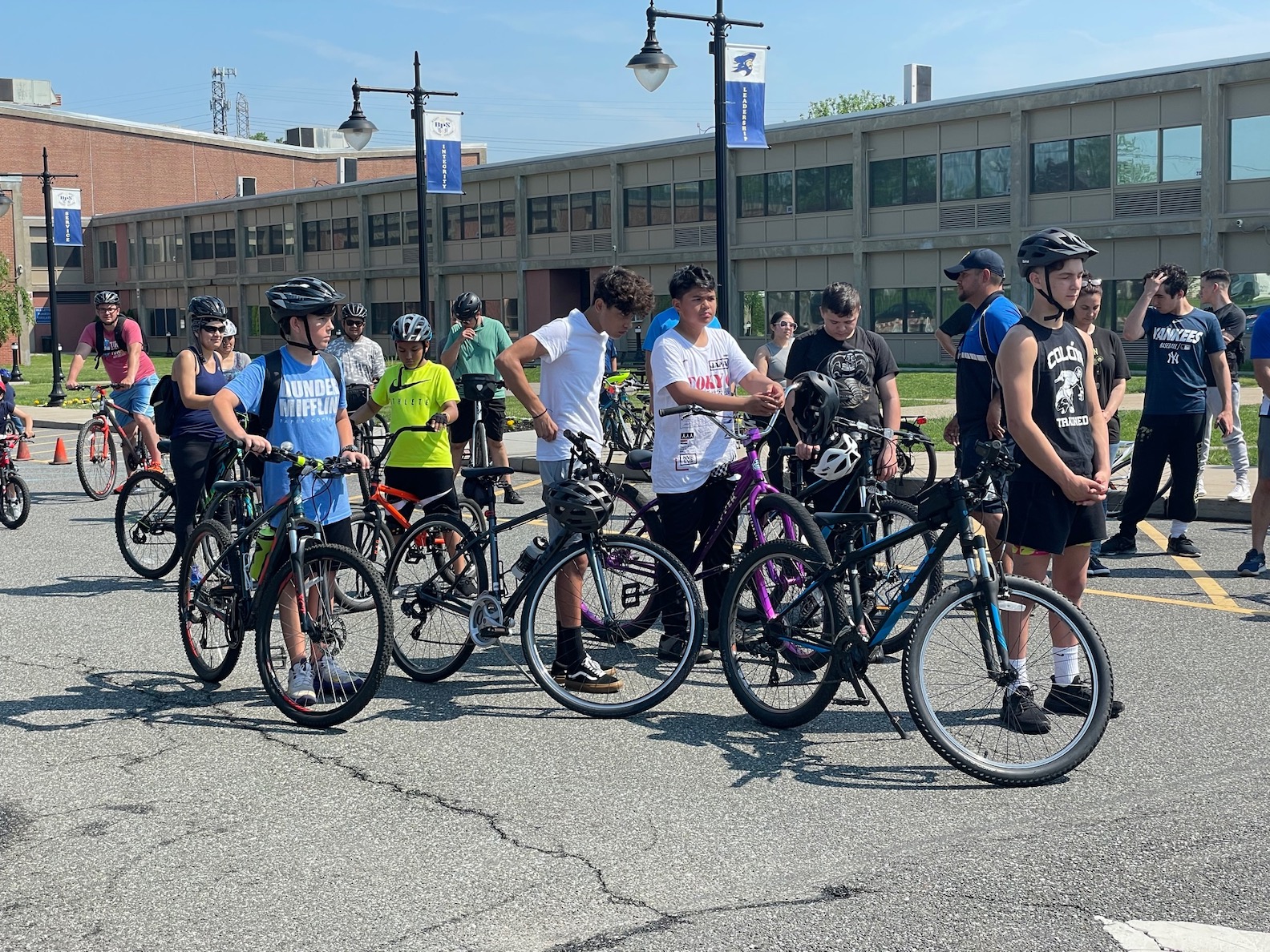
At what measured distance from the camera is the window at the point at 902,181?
155 ft

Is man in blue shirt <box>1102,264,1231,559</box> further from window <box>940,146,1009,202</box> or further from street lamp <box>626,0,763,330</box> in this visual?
window <box>940,146,1009,202</box>

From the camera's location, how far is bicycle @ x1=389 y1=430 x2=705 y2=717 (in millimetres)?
6336

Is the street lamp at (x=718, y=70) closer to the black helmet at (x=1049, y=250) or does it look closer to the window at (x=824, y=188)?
the black helmet at (x=1049, y=250)

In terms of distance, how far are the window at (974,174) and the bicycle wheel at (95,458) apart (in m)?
36.0

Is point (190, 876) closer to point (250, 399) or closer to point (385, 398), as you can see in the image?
point (250, 399)

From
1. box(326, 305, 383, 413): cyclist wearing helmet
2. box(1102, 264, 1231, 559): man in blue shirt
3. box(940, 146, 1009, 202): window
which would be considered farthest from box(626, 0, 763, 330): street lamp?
box(940, 146, 1009, 202): window

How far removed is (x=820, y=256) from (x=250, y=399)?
4545 cm

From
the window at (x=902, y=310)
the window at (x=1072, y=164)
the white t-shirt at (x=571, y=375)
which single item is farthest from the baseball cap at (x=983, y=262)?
the window at (x=902, y=310)

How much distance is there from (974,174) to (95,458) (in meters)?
36.6

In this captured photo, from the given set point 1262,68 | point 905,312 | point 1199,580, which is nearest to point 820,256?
point 905,312

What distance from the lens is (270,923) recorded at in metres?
4.14

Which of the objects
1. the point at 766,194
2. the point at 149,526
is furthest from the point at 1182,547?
the point at 766,194

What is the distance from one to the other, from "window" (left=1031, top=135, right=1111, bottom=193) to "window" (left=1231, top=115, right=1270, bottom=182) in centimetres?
369

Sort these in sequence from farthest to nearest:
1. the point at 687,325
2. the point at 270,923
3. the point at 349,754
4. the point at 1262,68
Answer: the point at 1262,68, the point at 687,325, the point at 349,754, the point at 270,923
